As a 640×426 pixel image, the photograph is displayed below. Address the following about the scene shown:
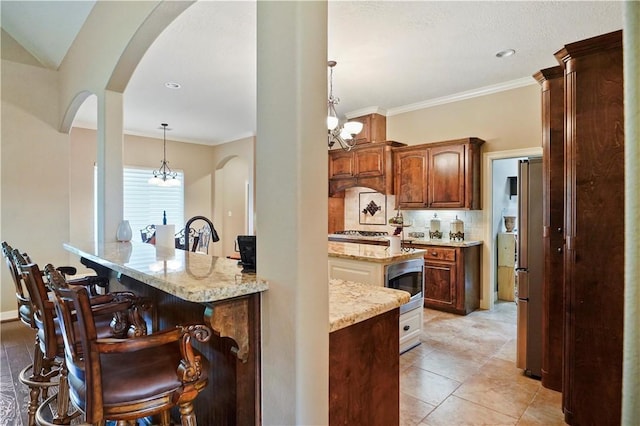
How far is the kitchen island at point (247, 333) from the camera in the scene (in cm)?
120

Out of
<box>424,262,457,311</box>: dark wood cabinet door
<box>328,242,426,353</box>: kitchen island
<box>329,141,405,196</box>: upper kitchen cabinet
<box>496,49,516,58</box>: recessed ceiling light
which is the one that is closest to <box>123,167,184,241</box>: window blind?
<box>329,141,405,196</box>: upper kitchen cabinet

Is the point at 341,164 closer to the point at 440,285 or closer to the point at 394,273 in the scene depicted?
the point at 440,285

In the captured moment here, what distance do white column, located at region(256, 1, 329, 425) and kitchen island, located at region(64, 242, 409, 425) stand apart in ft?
0.28

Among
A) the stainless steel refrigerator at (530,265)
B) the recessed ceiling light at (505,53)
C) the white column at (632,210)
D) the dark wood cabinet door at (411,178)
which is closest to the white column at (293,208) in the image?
the white column at (632,210)

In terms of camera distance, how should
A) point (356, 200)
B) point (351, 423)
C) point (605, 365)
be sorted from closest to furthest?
point (351, 423)
point (605, 365)
point (356, 200)

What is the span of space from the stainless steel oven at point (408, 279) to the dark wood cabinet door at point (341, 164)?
104 inches

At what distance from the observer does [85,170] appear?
21.3ft

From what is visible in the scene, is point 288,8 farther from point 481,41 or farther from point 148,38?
point 481,41

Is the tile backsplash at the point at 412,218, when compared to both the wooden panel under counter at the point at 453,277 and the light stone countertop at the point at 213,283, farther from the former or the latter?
the light stone countertop at the point at 213,283

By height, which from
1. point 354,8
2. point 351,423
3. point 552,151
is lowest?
point 351,423

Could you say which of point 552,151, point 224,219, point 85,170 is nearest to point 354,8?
point 552,151

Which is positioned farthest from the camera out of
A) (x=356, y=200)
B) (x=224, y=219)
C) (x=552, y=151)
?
(x=224, y=219)

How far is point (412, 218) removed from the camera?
5473 millimetres

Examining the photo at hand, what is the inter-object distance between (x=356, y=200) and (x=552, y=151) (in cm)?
398
